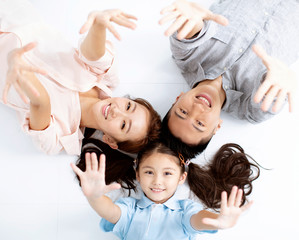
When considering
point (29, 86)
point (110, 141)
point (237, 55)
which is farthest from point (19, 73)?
point (237, 55)

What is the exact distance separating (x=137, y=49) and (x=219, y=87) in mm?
393

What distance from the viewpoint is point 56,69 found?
1.15 m

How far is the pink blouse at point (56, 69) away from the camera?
3.65ft

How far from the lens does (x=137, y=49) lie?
1.33m

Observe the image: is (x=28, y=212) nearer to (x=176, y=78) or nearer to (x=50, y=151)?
(x=50, y=151)

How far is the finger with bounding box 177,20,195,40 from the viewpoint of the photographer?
0.84m

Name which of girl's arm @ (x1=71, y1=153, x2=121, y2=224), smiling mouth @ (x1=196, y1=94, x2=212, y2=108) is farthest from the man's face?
girl's arm @ (x1=71, y1=153, x2=121, y2=224)

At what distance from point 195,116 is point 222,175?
36cm

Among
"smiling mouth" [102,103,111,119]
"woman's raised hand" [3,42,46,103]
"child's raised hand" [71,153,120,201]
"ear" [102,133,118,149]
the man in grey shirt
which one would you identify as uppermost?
the man in grey shirt

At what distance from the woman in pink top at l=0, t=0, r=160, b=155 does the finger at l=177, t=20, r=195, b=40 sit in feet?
0.90

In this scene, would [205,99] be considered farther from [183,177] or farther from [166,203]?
[166,203]

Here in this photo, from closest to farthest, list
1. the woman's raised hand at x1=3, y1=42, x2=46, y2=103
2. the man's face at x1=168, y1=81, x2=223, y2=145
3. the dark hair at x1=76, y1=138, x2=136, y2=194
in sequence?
the woman's raised hand at x1=3, y1=42, x2=46, y2=103, the man's face at x1=168, y1=81, x2=223, y2=145, the dark hair at x1=76, y1=138, x2=136, y2=194

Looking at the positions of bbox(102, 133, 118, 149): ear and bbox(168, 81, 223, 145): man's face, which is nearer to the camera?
bbox(168, 81, 223, 145): man's face

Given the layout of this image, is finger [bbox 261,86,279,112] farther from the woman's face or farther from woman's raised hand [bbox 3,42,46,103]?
woman's raised hand [bbox 3,42,46,103]
